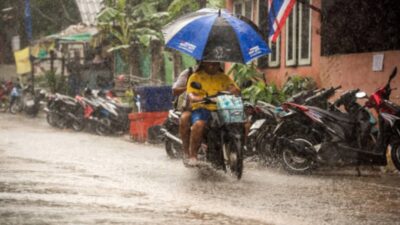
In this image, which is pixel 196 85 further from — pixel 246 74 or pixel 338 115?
pixel 246 74

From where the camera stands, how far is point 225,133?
1026 cm

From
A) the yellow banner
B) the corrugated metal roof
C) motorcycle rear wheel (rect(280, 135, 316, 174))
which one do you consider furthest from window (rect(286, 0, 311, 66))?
the corrugated metal roof

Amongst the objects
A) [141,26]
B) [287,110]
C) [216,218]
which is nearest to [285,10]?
[287,110]

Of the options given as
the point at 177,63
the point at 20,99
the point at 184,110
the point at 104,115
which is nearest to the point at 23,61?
the point at 20,99

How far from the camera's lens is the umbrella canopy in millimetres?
10578

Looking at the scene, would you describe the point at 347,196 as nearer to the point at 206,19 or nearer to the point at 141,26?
the point at 206,19

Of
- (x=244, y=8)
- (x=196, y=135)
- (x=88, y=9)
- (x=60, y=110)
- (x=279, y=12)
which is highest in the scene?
(x=88, y=9)

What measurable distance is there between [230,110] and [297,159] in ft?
5.23

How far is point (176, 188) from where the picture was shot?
30.6 feet

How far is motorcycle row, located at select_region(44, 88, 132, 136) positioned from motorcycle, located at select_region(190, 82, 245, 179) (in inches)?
350

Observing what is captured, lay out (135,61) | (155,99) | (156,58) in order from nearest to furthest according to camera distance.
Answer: (155,99) < (135,61) < (156,58)

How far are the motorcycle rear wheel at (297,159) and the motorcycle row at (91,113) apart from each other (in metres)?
8.84

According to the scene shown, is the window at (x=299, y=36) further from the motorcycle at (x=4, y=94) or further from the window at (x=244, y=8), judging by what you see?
the motorcycle at (x=4, y=94)

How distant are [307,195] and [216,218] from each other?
206cm
